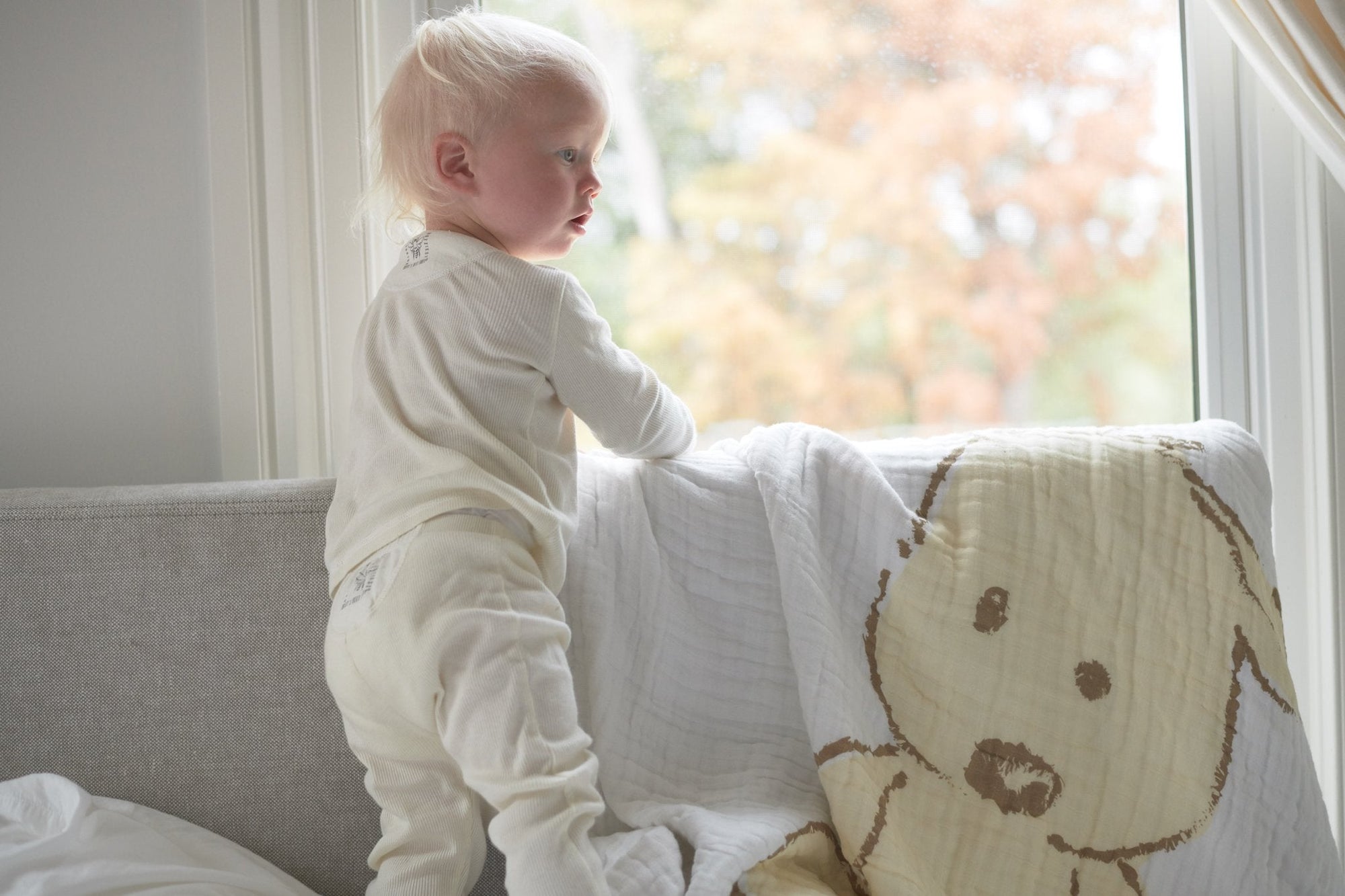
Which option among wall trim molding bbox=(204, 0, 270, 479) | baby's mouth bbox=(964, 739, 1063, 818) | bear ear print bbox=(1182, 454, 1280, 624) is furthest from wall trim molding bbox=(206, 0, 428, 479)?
bear ear print bbox=(1182, 454, 1280, 624)

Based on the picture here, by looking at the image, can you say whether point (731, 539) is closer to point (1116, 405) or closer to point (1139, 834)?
point (1139, 834)

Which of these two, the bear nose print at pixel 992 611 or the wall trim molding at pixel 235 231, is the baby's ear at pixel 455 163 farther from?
the bear nose print at pixel 992 611

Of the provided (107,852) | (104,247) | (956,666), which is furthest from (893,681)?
(104,247)

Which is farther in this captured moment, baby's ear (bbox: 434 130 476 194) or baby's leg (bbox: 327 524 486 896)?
baby's ear (bbox: 434 130 476 194)

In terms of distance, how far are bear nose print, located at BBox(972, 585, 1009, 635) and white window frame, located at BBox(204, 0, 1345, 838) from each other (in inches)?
27.0

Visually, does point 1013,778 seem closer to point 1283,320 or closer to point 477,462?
point 477,462

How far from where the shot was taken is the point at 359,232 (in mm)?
1463

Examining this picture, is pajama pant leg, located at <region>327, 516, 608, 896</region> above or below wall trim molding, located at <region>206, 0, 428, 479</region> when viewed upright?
below

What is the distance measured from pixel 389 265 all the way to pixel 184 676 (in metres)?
0.68

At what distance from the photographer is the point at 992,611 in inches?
44.6

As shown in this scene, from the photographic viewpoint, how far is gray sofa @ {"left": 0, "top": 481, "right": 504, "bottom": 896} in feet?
3.69

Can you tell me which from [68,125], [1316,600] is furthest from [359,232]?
[1316,600]

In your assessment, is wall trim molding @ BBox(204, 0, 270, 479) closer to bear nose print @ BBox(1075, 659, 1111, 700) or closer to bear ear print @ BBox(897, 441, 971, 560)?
bear ear print @ BBox(897, 441, 971, 560)

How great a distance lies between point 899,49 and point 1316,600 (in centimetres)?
110
